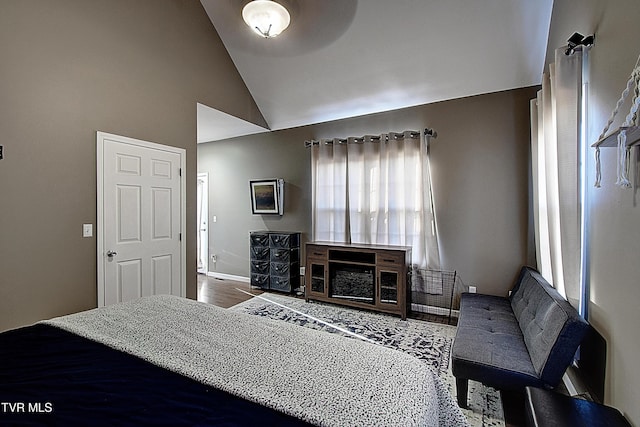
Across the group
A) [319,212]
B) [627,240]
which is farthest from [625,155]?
[319,212]

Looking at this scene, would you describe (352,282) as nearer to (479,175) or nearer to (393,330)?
(393,330)

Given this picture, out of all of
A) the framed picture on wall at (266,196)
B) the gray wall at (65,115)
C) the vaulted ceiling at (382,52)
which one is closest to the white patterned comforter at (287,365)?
the gray wall at (65,115)

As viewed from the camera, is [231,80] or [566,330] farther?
[231,80]

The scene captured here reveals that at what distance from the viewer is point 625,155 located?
4.25ft

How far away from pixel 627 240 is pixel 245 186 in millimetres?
4973

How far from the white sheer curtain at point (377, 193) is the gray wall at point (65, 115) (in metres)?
2.18

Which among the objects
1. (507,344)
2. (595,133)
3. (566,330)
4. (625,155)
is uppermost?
(595,133)

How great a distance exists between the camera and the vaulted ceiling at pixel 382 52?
2.99m

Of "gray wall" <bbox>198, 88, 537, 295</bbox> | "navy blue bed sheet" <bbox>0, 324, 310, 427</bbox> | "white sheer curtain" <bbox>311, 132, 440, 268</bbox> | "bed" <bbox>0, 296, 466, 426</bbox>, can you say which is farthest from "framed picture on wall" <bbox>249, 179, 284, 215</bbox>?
"navy blue bed sheet" <bbox>0, 324, 310, 427</bbox>

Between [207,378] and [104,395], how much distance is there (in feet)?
1.12

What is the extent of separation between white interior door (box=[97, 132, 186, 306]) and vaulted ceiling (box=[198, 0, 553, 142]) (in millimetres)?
1110

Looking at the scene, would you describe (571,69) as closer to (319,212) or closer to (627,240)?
(627,240)

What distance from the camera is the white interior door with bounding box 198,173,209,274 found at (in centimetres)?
598

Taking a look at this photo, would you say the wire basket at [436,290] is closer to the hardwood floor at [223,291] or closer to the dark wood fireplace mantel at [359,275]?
the dark wood fireplace mantel at [359,275]
